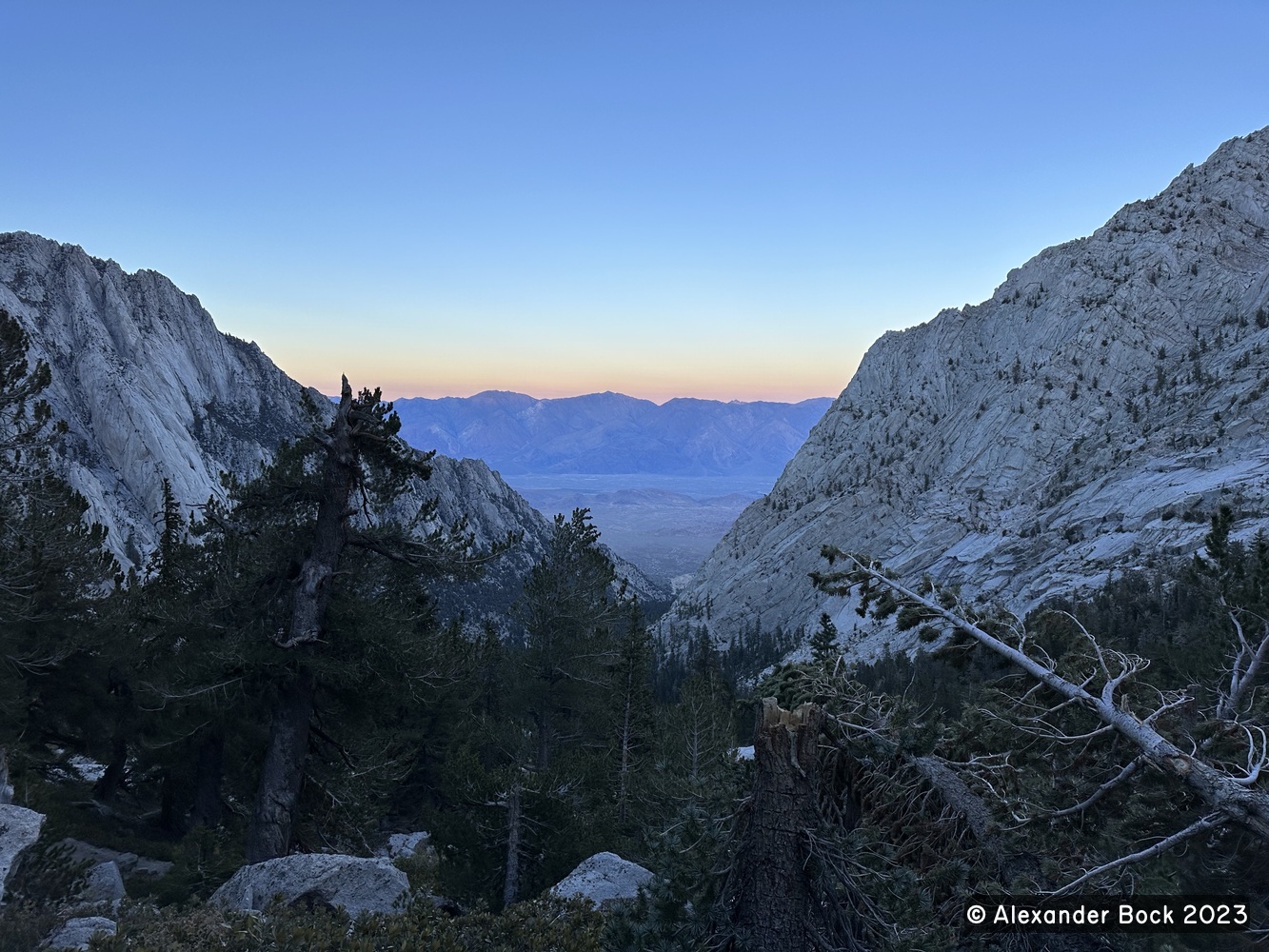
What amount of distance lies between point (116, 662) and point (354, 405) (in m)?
11.5

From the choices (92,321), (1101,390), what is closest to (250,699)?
(1101,390)

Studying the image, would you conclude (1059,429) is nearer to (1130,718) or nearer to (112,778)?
(1130,718)

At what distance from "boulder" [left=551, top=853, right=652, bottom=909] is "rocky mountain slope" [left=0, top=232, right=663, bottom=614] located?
84.8 m

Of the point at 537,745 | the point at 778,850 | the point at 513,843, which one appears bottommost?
the point at 537,745

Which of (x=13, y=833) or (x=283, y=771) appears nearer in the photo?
(x=13, y=833)

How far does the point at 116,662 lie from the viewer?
18.1 metres

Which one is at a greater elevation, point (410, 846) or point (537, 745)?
point (537, 745)

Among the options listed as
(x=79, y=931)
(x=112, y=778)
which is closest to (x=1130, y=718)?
(x=79, y=931)

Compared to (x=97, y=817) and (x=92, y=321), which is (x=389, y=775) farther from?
(x=92, y=321)

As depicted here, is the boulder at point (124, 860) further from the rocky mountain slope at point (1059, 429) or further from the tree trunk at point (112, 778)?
the rocky mountain slope at point (1059, 429)

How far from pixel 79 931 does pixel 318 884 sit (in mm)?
2830

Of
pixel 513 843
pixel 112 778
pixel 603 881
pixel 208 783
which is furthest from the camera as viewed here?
pixel 112 778

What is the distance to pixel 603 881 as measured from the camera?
11070 mm

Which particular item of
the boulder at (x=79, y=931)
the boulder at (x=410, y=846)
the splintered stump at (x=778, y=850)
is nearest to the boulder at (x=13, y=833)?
the boulder at (x=79, y=931)
